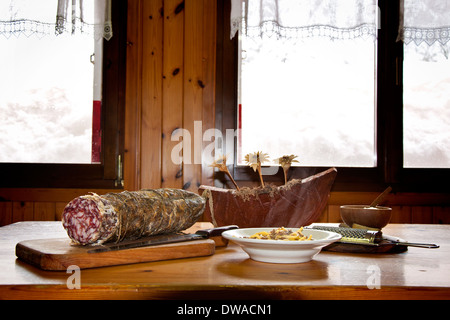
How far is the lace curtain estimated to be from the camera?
2.54 m

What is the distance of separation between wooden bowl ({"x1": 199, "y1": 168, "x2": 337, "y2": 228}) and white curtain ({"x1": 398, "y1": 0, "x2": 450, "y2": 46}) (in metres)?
1.74

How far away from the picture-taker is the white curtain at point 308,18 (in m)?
2.54

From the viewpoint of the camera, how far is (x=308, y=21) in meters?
2.56

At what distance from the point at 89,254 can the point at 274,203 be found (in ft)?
1.91

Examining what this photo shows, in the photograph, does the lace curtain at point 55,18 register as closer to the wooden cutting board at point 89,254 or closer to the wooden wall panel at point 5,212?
the wooden wall panel at point 5,212

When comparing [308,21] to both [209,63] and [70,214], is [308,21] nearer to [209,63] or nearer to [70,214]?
[209,63]

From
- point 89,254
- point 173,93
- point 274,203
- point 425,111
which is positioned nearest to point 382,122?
point 425,111

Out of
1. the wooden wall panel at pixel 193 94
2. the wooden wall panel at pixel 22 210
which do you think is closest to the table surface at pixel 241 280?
the wooden wall panel at pixel 193 94

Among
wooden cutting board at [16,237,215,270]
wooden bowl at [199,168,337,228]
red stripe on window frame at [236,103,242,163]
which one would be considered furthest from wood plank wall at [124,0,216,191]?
wooden cutting board at [16,237,215,270]

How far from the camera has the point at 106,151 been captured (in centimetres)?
266

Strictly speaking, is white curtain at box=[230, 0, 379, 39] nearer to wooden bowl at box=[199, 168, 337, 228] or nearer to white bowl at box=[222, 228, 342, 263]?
wooden bowl at box=[199, 168, 337, 228]
